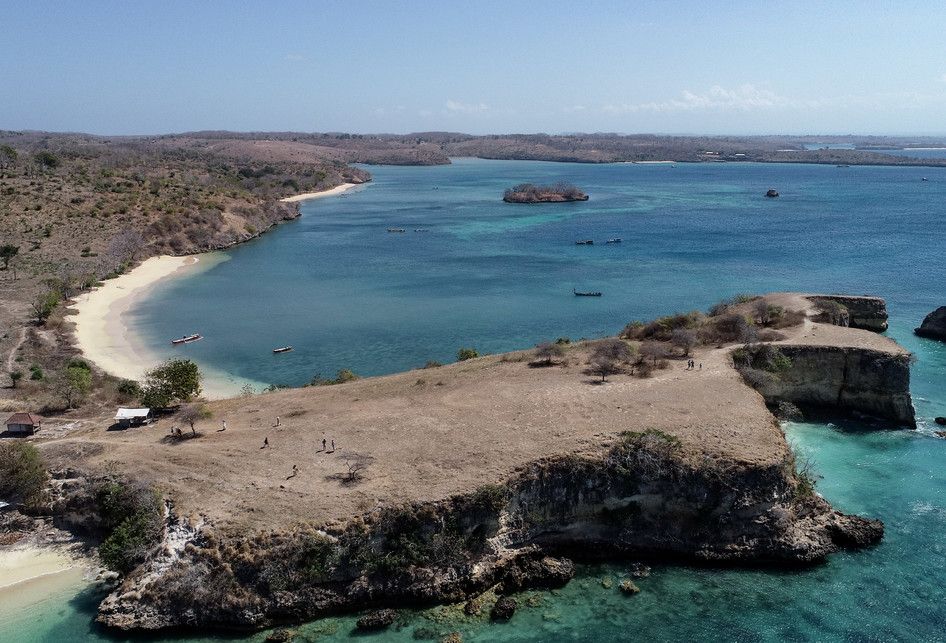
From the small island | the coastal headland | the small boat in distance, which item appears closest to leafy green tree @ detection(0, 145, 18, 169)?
the small boat in distance

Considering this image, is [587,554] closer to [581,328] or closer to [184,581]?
[184,581]


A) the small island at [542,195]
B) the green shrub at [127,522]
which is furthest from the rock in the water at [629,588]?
the small island at [542,195]

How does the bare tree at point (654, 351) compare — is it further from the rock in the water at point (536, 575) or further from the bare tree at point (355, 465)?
the bare tree at point (355, 465)

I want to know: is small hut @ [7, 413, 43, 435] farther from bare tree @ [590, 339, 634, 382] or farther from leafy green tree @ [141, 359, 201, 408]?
bare tree @ [590, 339, 634, 382]

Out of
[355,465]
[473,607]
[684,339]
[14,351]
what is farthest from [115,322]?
[473,607]

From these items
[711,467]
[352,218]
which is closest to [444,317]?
[711,467]

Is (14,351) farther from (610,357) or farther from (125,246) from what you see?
(610,357)
